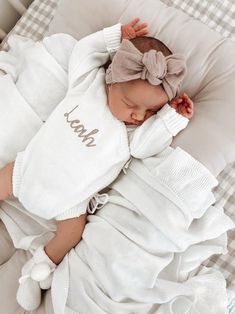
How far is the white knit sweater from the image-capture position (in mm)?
990

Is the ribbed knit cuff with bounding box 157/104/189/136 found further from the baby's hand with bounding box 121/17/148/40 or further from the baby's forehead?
the baby's hand with bounding box 121/17/148/40

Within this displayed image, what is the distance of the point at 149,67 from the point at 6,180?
46 centimetres

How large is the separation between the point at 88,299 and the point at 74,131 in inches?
15.3

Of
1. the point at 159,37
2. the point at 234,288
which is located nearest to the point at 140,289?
the point at 234,288

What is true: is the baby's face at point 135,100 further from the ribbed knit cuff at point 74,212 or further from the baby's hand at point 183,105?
the ribbed knit cuff at point 74,212

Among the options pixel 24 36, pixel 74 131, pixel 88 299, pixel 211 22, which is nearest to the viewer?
pixel 88 299

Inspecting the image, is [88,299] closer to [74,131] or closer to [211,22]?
[74,131]

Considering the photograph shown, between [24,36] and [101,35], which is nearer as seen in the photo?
[101,35]

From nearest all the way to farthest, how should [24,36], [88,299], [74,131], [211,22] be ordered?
[88,299] → [74,131] → [211,22] → [24,36]

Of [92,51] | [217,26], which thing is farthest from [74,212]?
[217,26]

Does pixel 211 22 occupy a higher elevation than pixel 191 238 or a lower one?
higher

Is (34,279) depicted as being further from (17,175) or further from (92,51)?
(92,51)

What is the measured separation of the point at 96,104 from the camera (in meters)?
1.04

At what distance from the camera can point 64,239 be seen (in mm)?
990
